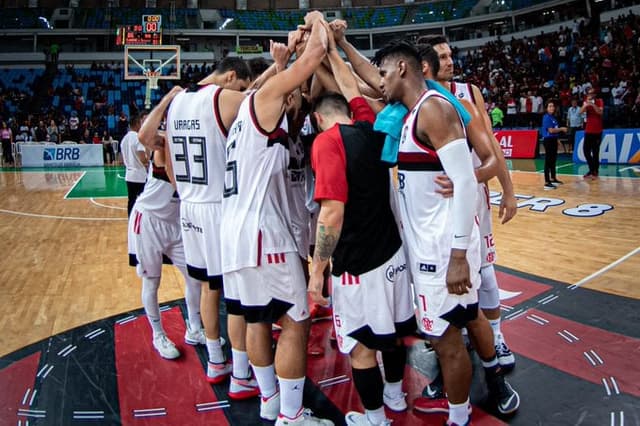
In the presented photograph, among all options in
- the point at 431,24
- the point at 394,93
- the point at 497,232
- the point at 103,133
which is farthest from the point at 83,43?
the point at 394,93

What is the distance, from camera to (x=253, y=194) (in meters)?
2.80

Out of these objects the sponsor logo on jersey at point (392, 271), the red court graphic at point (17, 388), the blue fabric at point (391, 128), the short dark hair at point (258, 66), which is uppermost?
the short dark hair at point (258, 66)

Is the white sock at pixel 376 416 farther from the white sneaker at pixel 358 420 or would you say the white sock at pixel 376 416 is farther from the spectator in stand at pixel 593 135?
the spectator in stand at pixel 593 135

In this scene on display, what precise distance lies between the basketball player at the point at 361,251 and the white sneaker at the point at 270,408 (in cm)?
58

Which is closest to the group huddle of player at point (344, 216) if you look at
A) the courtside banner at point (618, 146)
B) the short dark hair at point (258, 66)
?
the short dark hair at point (258, 66)

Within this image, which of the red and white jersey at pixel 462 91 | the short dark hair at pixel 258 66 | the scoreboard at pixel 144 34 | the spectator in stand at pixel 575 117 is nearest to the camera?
the red and white jersey at pixel 462 91

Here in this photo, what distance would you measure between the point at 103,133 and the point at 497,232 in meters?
21.3

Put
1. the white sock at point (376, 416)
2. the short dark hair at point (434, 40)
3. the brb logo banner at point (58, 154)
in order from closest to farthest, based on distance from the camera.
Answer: the white sock at point (376, 416) → the short dark hair at point (434, 40) → the brb logo banner at point (58, 154)

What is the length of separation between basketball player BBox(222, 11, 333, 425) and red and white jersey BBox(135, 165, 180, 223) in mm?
1169

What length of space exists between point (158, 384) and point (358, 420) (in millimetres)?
1468

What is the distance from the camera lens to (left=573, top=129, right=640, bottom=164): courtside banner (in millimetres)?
13558

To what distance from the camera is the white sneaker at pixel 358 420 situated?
2700 mm

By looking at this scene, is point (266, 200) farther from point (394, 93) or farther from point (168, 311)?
point (168, 311)

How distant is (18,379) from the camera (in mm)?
3461
